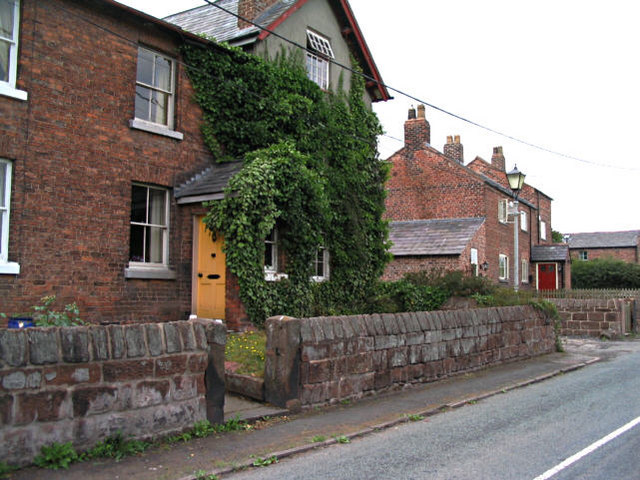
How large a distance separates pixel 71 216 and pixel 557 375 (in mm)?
10524

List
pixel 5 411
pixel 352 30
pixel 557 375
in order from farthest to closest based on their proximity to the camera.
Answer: pixel 352 30, pixel 557 375, pixel 5 411

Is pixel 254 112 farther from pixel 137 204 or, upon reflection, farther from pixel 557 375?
pixel 557 375

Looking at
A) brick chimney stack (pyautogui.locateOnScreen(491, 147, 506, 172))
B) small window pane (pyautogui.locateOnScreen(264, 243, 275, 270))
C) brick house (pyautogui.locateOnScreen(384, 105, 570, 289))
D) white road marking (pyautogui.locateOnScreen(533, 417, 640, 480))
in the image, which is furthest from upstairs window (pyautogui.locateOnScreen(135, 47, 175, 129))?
brick chimney stack (pyautogui.locateOnScreen(491, 147, 506, 172))

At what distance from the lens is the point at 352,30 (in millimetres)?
17766

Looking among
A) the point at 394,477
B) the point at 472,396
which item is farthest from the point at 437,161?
the point at 394,477

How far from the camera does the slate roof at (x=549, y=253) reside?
37625mm

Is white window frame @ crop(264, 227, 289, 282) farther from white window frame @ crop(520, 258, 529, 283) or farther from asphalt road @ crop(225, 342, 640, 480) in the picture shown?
white window frame @ crop(520, 258, 529, 283)

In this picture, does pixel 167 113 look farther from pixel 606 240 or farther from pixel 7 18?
pixel 606 240

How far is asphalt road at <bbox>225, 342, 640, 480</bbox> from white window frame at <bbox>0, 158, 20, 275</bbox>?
6.71 metres

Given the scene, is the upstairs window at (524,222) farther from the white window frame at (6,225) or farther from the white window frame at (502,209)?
the white window frame at (6,225)

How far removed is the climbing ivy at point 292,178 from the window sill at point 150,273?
5.00ft

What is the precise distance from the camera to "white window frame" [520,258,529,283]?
36625 mm

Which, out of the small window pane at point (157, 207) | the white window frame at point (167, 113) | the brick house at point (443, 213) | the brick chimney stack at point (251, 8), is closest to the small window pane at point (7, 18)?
the white window frame at point (167, 113)

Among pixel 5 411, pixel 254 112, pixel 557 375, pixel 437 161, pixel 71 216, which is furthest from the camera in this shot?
pixel 437 161
